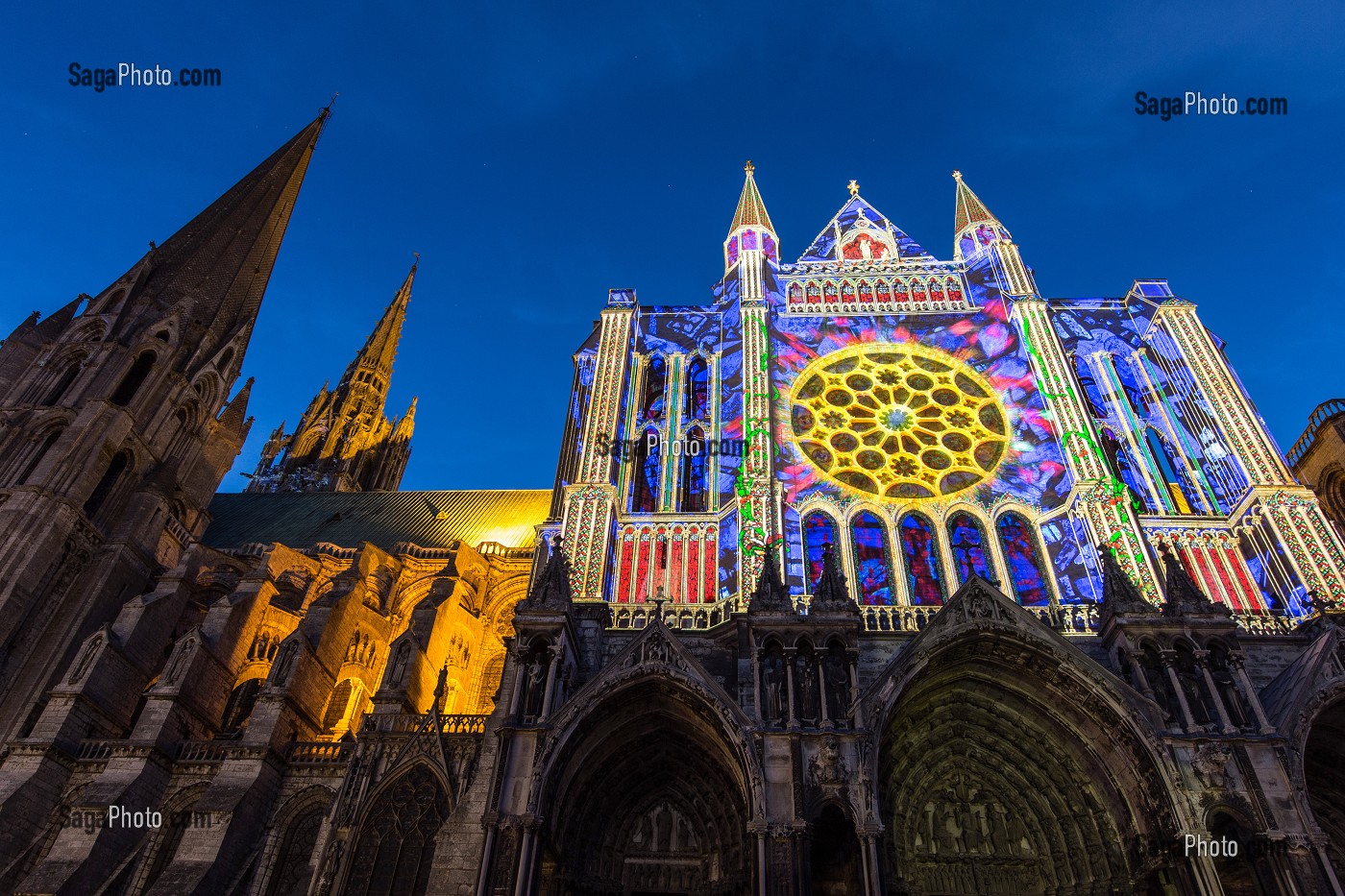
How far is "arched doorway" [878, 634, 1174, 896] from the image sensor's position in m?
14.2

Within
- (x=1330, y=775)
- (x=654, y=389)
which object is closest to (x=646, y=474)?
(x=654, y=389)

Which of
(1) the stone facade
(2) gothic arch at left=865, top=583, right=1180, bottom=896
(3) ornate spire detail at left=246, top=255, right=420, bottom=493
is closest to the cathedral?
(2) gothic arch at left=865, top=583, right=1180, bottom=896

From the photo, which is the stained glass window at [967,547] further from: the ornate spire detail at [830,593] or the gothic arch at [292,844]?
the gothic arch at [292,844]

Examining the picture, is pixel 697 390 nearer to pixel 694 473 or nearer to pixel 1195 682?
pixel 694 473

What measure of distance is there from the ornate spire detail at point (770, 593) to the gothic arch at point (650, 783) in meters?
1.69

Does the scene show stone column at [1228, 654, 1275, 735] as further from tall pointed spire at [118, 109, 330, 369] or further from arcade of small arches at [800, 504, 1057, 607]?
tall pointed spire at [118, 109, 330, 369]

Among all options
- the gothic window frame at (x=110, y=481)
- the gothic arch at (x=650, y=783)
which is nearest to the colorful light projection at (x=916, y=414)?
the gothic arch at (x=650, y=783)

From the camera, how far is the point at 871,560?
18.5 meters

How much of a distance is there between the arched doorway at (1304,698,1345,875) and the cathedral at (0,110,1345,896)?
0.06 m

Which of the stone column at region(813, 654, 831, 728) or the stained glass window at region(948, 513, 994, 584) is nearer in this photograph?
the stone column at region(813, 654, 831, 728)

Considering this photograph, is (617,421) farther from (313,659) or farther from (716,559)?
(313,659)

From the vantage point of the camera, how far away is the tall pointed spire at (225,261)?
3388cm

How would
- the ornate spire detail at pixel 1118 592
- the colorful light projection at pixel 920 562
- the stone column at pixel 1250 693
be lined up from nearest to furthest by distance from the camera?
the stone column at pixel 1250 693, the ornate spire detail at pixel 1118 592, the colorful light projection at pixel 920 562

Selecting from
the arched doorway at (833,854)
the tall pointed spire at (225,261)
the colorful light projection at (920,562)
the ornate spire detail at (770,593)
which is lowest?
the arched doorway at (833,854)
